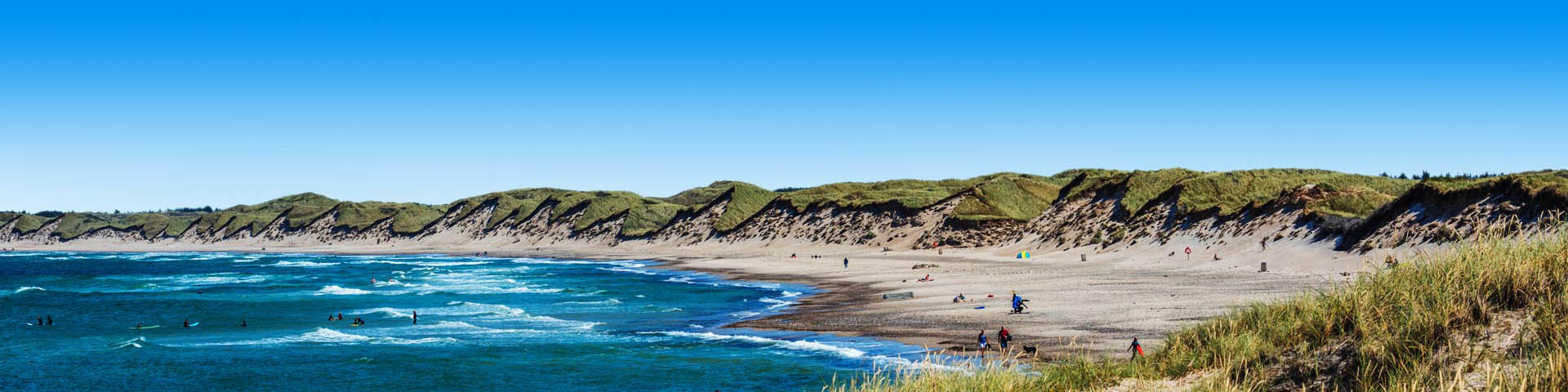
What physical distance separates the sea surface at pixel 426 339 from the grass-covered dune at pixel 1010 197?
3233 centimetres

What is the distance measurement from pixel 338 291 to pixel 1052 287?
4418cm

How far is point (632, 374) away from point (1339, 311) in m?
18.5

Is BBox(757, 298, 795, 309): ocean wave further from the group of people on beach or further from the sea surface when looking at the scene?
the group of people on beach

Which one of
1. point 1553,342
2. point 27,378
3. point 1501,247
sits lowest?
point 27,378

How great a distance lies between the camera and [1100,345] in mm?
25141

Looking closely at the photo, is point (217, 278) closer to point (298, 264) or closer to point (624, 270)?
point (298, 264)

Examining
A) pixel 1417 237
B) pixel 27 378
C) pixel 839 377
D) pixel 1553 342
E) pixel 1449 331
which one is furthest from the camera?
pixel 1417 237

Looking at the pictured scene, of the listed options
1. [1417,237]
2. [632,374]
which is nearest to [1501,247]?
[632,374]

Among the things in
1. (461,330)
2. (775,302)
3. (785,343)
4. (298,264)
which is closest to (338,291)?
(461,330)

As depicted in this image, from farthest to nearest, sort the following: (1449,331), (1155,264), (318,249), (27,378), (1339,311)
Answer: (318,249) → (1155,264) → (27,378) → (1339,311) → (1449,331)

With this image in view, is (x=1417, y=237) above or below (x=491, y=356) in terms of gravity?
above

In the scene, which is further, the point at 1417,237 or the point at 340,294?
the point at 340,294

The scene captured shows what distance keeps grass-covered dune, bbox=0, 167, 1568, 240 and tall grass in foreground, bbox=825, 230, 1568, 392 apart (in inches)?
1625

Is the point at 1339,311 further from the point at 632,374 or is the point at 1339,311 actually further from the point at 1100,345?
the point at 632,374
